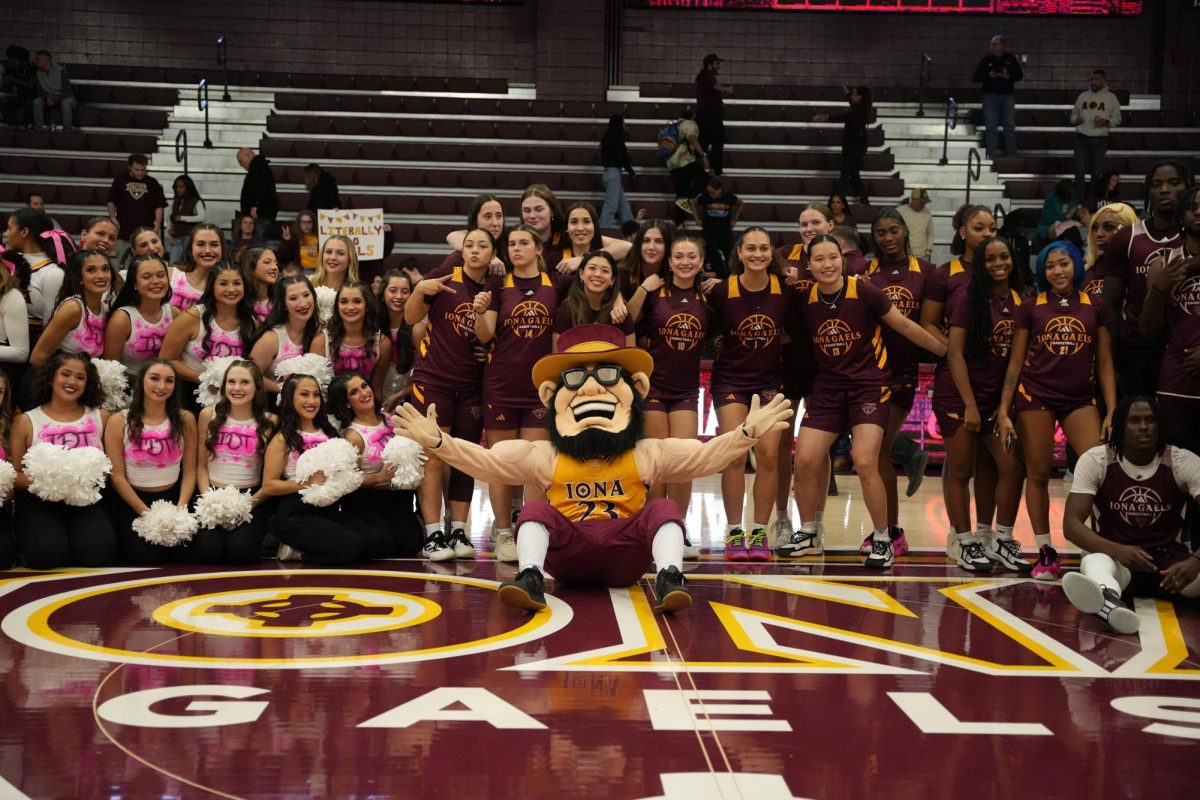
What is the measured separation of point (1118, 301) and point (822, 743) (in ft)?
10.3

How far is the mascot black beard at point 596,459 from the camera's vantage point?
4773 mm

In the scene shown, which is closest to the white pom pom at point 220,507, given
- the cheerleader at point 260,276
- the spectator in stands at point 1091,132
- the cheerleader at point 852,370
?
the cheerleader at point 260,276

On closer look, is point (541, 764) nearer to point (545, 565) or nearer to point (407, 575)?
point (545, 565)

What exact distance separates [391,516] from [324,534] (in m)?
0.42

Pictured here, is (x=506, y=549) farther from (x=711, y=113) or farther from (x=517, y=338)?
(x=711, y=113)

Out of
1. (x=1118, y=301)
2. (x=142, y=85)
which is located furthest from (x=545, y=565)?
(x=142, y=85)

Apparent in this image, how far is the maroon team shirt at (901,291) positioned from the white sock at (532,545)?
77.5 inches

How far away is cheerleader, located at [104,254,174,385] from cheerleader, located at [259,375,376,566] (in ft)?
2.29

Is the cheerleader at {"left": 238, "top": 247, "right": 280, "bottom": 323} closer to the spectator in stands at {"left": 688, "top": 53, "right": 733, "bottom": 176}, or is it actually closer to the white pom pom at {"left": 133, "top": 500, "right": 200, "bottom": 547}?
the white pom pom at {"left": 133, "top": 500, "right": 200, "bottom": 547}

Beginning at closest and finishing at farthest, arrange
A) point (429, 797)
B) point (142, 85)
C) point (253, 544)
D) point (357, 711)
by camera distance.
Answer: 1. point (429, 797)
2. point (357, 711)
3. point (253, 544)
4. point (142, 85)

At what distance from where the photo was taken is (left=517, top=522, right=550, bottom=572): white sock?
4598 mm

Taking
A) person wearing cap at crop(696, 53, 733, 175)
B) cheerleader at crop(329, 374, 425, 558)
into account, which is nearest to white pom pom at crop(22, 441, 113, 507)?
cheerleader at crop(329, 374, 425, 558)

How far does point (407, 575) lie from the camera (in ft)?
17.1

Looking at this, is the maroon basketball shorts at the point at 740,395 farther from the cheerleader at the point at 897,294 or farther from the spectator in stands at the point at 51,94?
the spectator in stands at the point at 51,94
